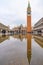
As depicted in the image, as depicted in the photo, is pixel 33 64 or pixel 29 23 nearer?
pixel 33 64

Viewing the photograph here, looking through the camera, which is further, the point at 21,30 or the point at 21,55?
the point at 21,30

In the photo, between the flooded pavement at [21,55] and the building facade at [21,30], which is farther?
the building facade at [21,30]

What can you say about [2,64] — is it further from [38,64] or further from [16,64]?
[38,64]

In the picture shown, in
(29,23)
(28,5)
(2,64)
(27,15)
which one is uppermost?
(28,5)

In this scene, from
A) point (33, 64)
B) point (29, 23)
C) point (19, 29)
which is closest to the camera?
point (33, 64)

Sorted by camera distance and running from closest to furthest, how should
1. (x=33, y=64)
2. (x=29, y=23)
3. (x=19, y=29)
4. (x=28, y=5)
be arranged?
(x=33, y=64)
(x=29, y=23)
(x=28, y=5)
(x=19, y=29)

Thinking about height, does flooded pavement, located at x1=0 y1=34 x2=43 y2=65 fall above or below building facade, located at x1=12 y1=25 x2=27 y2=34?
below

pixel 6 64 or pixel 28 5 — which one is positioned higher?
pixel 28 5

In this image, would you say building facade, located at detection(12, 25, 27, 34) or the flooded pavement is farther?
building facade, located at detection(12, 25, 27, 34)

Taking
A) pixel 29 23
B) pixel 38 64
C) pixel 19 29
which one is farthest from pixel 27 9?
pixel 38 64

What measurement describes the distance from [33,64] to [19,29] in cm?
14316

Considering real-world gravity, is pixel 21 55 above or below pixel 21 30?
below

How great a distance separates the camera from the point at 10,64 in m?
6.62

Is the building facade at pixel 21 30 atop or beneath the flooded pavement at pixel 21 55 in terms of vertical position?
atop
